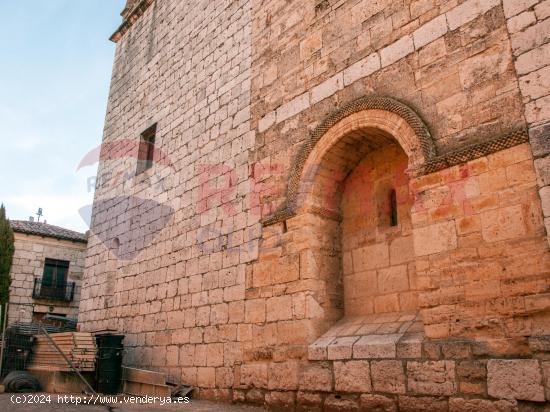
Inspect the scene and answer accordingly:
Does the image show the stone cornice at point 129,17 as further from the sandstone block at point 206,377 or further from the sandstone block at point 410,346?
the sandstone block at point 410,346

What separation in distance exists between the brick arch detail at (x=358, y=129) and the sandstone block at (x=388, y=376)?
171cm

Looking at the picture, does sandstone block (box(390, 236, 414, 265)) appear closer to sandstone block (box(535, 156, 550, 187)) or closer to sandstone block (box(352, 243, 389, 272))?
sandstone block (box(352, 243, 389, 272))

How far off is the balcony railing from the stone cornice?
34.8 feet

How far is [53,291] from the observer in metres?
17.7

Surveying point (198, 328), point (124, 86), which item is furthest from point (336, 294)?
point (124, 86)

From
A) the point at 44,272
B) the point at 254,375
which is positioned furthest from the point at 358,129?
the point at 44,272

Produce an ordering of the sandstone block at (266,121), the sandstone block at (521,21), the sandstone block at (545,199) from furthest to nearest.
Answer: the sandstone block at (266,121) < the sandstone block at (521,21) < the sandstone block at (545,199)

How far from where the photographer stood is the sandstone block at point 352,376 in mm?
4117

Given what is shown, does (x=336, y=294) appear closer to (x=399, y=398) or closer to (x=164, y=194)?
(x=399, y=398)

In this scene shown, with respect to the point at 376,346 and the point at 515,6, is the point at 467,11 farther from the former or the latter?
the point at 376,346

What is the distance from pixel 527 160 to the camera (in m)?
3.50

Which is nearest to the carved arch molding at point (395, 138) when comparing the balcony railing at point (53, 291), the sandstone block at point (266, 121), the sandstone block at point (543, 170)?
the sandstone block at point (543, 170)

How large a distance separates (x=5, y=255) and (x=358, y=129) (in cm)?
1405

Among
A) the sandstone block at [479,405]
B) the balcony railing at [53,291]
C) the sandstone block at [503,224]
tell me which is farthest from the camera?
the balcony railing at [53,291]
